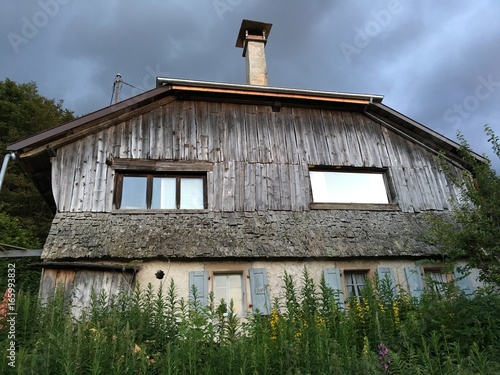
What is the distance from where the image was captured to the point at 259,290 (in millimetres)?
8062

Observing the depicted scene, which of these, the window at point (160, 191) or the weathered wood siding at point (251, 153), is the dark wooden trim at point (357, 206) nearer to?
the weathered wood siding at point (251, 153)

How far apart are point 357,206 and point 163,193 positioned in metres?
4.90

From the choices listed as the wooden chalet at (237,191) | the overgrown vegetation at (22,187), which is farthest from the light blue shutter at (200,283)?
the overgrown vegetation at (22,187)

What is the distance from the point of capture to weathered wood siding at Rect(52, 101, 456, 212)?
29.7 ft

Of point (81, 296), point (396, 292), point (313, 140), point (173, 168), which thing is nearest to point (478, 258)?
point (396, 292)

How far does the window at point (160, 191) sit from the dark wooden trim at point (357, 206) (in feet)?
9.38

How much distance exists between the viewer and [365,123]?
11.4 meters

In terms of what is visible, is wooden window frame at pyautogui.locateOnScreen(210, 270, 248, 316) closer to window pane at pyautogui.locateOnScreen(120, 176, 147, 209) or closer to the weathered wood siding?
the weathered wood siding

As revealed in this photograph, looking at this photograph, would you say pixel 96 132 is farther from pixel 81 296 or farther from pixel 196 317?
pixel 196 317

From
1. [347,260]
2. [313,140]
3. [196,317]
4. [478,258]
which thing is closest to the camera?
[196,317]

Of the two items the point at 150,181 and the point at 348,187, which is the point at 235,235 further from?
the point at 348,187

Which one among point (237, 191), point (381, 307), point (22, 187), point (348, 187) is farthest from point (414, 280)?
point (22, 187)

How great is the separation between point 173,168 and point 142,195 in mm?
972

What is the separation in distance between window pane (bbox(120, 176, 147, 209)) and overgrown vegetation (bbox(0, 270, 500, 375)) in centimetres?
321
